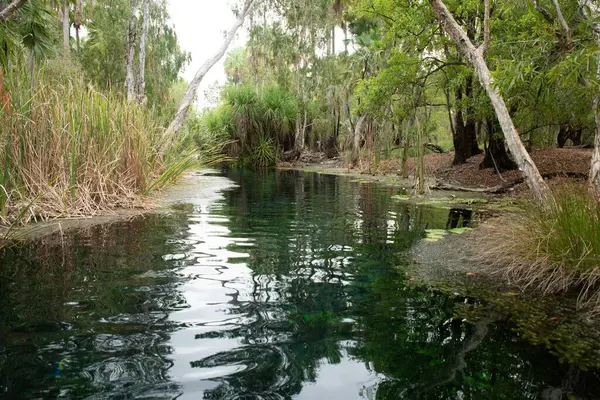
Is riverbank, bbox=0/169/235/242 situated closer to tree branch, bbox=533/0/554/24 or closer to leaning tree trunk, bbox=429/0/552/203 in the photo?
leaning tree trunk, bbox=429/0/552/203

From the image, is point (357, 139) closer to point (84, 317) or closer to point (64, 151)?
point (64, 151)

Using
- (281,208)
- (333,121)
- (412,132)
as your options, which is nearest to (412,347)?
(281,208)

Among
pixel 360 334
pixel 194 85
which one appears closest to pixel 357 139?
pixel 194 85

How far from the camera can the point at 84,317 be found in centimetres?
323

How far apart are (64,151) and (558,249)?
6753mm

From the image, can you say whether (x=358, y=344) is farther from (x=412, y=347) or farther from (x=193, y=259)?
(x=193, y=259)

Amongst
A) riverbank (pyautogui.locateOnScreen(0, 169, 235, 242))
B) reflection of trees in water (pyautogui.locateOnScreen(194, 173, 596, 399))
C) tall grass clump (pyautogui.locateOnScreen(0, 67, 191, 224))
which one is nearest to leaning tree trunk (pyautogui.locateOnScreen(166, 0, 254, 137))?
riverbank (pyautogui.locateOnScreen(0, 169, 235, 242))

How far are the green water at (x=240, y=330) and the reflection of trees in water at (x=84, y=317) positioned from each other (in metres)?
0.01

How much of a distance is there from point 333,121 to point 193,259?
25.6 m

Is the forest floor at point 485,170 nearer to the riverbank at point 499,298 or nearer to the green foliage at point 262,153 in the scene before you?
the riverbank at point 499,298

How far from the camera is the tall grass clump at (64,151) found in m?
6.18

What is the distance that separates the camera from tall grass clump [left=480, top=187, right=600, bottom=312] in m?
3.99

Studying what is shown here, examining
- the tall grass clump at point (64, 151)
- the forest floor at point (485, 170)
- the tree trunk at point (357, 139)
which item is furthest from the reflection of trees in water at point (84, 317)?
the tree trunk at point (357, 139)

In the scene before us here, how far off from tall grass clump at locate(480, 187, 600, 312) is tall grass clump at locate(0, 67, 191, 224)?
19.6 ft
